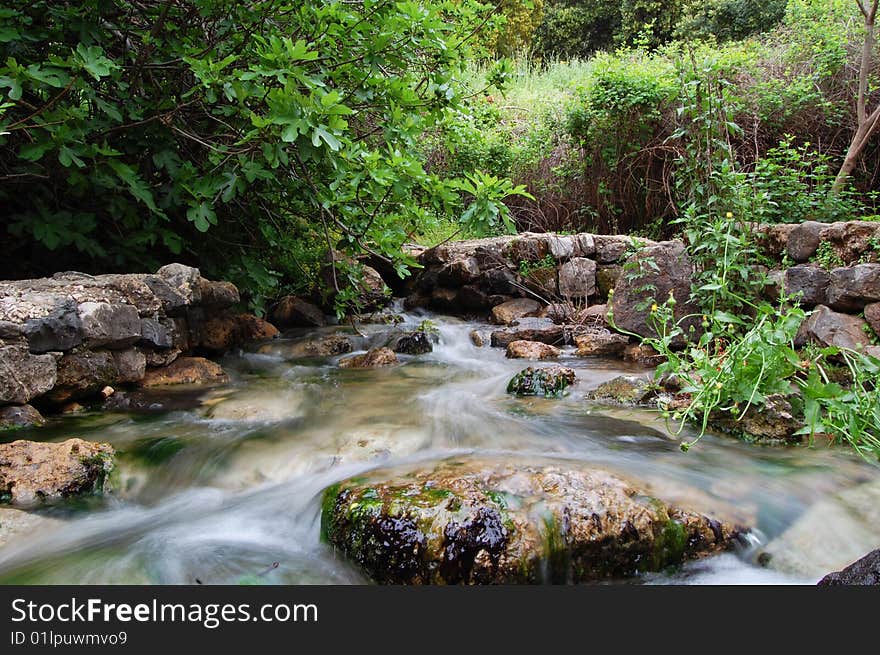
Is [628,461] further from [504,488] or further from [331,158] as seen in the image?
[331,158]

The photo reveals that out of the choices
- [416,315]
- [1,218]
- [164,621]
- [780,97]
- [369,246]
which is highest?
[780,97]

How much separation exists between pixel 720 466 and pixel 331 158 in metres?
2.83

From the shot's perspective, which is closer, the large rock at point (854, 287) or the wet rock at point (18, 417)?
the wet rock at point (18, 417)

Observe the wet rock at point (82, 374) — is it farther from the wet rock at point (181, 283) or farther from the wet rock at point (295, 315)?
the wet rock at point (295, 315)

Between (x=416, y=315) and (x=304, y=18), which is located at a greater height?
(x=304, y=18)

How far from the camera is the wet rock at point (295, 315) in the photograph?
22.9ft

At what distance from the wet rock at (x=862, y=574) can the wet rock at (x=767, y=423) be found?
1.31 m

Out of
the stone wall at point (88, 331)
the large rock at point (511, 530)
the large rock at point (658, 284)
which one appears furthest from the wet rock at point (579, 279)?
the large rock at point (511, 530)

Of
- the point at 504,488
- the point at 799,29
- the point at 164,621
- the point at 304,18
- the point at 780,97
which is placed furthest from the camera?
the point at 799,29

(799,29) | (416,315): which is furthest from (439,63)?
(799,29)

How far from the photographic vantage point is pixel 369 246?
526 centimetres

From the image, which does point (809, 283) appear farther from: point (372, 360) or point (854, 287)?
point (372, 360)

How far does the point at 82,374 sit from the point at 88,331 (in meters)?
0.29

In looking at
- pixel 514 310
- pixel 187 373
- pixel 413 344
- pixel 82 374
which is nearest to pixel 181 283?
pixel 187 373
